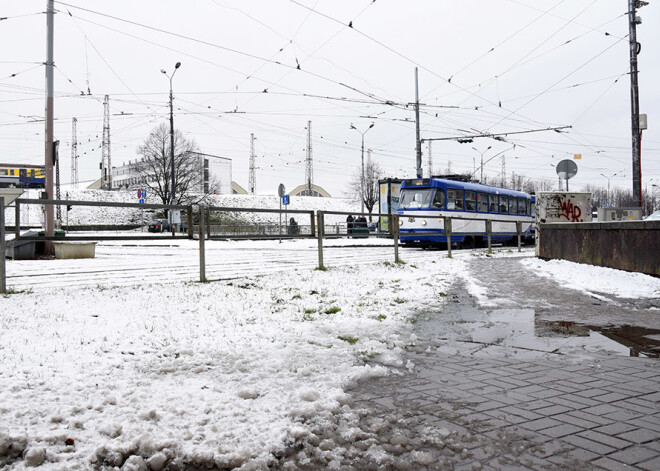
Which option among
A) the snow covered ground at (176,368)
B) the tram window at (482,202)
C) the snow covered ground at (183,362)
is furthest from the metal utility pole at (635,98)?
the snow covered ground at (176,368)

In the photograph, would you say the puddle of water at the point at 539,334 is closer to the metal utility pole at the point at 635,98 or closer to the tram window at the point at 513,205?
the metal utility pole at the point at 635,98

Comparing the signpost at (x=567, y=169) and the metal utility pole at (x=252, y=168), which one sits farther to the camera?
the metal utility pole at (x=252, y=168)

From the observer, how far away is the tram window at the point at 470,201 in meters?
25.4

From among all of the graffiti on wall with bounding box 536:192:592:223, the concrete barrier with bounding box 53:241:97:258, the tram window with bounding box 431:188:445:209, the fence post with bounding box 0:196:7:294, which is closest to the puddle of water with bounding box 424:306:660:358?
the fence post with bounding box 0:196:7:294

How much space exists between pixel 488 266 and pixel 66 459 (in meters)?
12.6

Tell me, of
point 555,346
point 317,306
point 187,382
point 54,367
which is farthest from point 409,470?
point 317,306

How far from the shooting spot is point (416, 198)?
2445cm

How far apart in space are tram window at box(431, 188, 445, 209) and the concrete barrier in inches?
580

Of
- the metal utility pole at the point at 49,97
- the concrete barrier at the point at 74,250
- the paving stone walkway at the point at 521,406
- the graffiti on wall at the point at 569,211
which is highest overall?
the metal utility pole at the point at 49,97

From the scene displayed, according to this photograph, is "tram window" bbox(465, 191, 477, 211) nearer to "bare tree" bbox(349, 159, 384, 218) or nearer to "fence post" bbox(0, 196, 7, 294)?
"fence post" bbox(0, 196, 7, 294)

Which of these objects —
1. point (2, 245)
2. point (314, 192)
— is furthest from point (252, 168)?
point (2, 245)

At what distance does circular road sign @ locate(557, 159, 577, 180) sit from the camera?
15.3 meters

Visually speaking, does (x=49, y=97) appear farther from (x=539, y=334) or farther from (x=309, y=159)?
(x=309, y=159)

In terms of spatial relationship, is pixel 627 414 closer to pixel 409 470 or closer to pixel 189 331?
pixel 409 470
